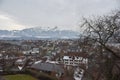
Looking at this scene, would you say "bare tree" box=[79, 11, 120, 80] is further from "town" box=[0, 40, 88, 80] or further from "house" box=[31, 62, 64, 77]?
"house" box=[31, 62, 64, 77]

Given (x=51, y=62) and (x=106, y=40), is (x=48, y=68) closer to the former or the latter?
(x=51, y=62)

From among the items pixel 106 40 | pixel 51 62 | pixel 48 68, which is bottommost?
pixel 51 62

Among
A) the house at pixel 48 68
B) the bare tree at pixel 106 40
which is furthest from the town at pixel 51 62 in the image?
the bare tree at pixel 106 40

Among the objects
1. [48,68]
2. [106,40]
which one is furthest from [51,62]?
[106,40]

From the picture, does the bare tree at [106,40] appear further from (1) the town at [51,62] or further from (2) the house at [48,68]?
(2) the house at [48,68]

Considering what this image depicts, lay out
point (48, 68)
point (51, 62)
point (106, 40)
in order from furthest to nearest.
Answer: point (51, 62) → point (48, 68) → point (106, 40)

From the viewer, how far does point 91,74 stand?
11.6 meters

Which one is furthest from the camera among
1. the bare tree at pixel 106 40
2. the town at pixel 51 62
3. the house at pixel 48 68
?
the house at pixel 48 68

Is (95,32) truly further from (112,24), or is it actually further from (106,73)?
(106,73)

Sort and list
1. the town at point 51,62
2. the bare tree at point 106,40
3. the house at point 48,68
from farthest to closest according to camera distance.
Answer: the house at point 48,68, the town at point 51,62, the bare tree at point 106,40

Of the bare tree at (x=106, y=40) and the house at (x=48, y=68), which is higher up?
the bare tree at (x=106, y=40)

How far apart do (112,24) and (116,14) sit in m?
0.43

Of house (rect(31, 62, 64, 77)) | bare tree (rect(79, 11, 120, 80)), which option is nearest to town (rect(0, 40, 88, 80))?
house (rect(31, 62, 64, 77))

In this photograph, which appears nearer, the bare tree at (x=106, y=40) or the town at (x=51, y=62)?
the bare tree at (x=106, y=40)
